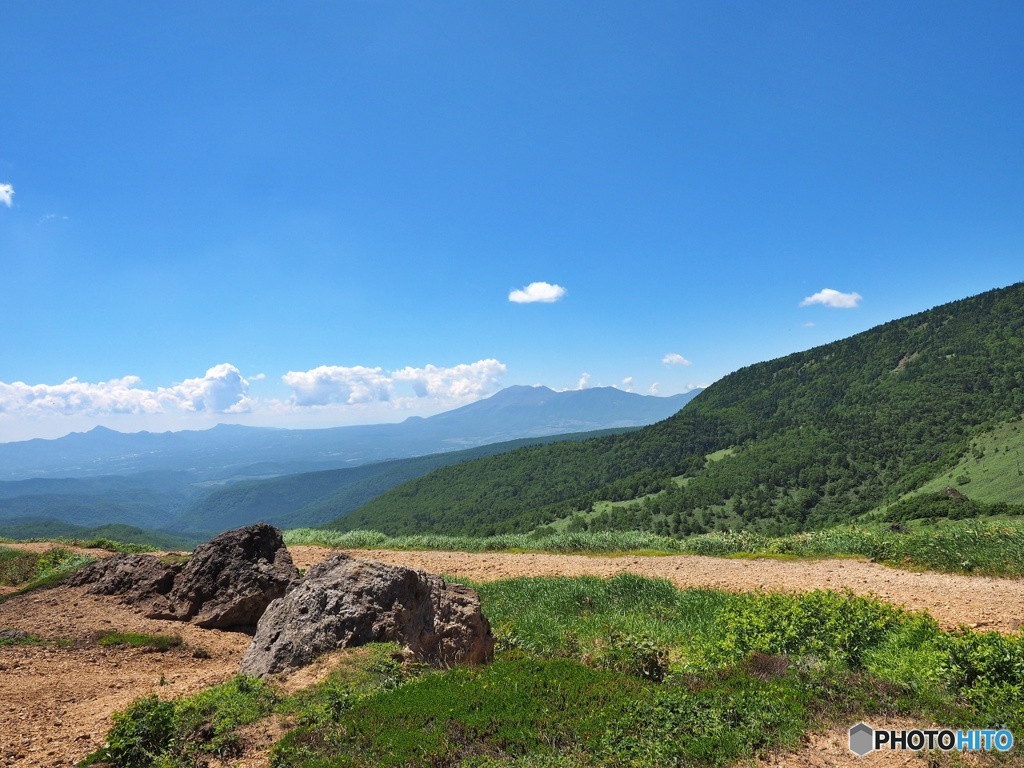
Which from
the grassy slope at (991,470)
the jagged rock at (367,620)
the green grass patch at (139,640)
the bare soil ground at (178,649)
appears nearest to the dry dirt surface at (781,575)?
the bare soil ground at (178,649)

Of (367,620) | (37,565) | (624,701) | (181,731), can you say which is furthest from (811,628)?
(37,565)

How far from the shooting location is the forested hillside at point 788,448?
58.6m

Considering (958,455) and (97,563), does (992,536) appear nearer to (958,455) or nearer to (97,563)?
(97,563)

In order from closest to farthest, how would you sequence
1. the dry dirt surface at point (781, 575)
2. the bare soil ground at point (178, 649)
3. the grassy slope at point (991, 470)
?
the bare soil ground at point (178, 649) < the dry dirt surface at point (781, 575) < the grassy slope at point (991, 470)

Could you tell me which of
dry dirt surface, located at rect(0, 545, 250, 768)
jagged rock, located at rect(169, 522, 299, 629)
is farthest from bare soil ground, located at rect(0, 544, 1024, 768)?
jagged rock, located at rect(169, 522, 299, 629)

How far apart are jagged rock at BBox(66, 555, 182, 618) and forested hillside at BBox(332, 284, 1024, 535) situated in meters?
52.6

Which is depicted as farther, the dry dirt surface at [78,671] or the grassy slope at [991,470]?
the grassy slope at [991,470]

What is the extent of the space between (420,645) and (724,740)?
15.2 feet

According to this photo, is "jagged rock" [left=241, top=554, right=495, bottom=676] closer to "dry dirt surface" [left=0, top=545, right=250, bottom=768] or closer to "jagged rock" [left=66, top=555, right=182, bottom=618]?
"dry dirt surface" [left=0, top=545, right=250, bottom=768]

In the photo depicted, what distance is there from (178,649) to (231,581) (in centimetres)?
233

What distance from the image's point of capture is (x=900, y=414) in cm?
6950

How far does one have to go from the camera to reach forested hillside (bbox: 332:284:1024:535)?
58594 mm

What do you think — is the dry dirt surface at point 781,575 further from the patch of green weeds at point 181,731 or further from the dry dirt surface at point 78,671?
the patch of green weeds at point 181,731

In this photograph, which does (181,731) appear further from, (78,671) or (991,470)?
(991,470)
